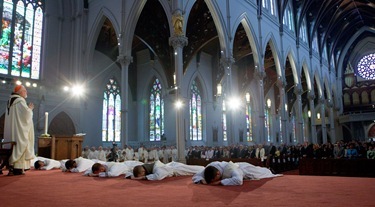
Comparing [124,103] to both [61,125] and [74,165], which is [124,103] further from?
[74,165]

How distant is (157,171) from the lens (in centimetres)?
484

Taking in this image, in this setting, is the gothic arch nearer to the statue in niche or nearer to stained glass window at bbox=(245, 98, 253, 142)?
the statue in niche

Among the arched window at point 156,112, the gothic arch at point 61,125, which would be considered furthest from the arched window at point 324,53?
the gothic arch at point 61,125

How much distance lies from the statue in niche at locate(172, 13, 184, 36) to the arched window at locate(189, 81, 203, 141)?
10.7 metres

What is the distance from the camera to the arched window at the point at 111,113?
2120 centimetres

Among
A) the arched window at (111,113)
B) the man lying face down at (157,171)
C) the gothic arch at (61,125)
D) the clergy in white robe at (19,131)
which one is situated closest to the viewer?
the man lying face down at (157,171)

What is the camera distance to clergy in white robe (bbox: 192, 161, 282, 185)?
408 cm

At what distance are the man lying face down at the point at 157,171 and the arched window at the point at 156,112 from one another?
18.0m

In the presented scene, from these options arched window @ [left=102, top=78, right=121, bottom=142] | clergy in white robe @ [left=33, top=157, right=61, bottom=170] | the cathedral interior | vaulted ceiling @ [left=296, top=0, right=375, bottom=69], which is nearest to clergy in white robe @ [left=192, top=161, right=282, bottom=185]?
clergy in white robe @ [left=33, top=157, right=61, bottom=170]

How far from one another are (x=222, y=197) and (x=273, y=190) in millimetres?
740

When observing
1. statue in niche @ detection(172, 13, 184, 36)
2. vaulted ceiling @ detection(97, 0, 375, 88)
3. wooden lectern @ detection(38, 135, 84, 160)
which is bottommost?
wooden lectern @ detection(38, 135, 84, 160)

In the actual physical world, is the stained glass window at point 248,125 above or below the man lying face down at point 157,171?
above

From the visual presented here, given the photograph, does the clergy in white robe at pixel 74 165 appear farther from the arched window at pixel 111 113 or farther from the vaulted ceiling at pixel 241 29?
the arched window at pixel 111 113

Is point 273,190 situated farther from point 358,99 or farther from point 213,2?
point 358,99
